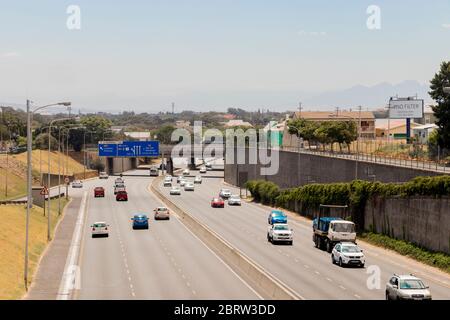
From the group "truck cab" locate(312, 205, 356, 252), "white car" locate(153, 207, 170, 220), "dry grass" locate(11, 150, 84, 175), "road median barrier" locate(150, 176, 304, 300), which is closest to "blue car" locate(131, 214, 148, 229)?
"road median barrier" locate(150, 176, 304, 300)

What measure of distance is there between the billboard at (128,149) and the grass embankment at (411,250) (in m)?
104

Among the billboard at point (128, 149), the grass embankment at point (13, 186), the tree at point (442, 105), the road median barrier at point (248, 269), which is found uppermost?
the tree at point (442, 105)

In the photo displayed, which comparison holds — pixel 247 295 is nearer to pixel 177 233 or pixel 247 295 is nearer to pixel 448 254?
pixel 448 254

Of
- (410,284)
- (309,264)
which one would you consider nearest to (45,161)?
(309,264)

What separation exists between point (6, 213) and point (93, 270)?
27.4 m

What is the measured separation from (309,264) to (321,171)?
1990 inches

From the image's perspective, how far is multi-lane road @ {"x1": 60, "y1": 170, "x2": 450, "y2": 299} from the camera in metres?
39.3

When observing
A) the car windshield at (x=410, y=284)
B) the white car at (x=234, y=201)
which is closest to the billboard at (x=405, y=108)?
the white car at (x=234, y=201)

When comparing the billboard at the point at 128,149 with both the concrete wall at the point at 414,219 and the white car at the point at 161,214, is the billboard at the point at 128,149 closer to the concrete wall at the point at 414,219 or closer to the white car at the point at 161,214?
the white car at the point at 161,214

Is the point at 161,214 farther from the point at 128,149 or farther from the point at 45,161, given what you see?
the point at 45,161

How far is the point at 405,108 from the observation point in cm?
13212

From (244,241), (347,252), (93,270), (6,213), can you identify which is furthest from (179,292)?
(6,213)

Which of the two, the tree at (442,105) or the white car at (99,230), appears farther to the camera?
the tree at (442,105)

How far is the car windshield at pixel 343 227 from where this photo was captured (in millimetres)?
54625
